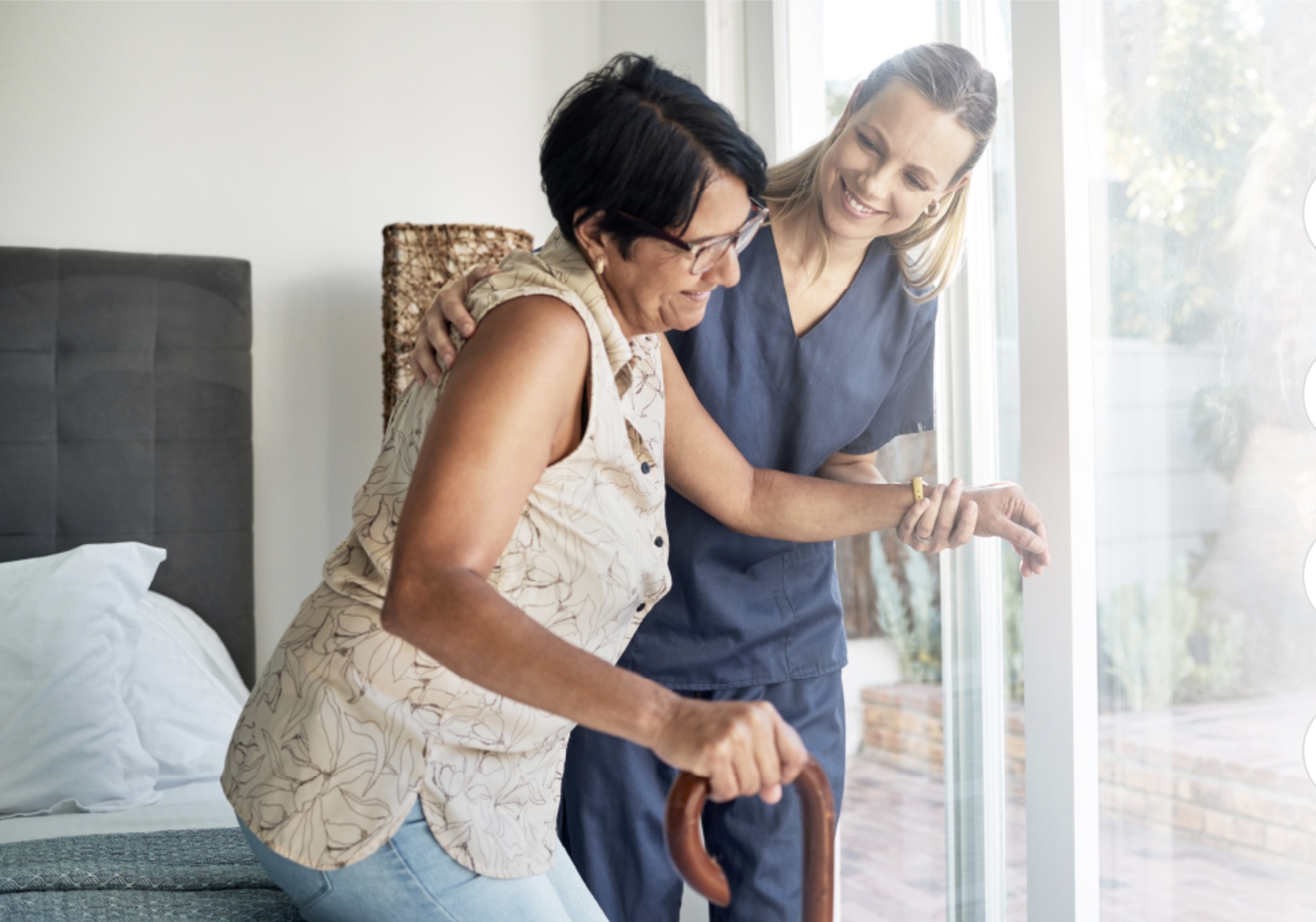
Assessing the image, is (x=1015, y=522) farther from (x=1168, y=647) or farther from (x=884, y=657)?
(x=884, y=657)

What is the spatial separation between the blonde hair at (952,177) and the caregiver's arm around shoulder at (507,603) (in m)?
0.72

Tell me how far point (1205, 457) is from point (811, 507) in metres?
0.50

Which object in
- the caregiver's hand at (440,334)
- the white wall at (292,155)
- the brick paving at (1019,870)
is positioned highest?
the white wall at (292,155)

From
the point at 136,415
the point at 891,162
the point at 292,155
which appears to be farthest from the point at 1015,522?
the point at 292,155

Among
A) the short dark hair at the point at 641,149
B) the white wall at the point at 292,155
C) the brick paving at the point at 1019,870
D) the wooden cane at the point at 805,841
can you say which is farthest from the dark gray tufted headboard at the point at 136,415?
the wooden cane at the point at 805,841

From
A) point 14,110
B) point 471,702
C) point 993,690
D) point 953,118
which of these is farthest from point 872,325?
point 14,110

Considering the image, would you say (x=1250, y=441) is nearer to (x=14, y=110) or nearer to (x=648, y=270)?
(x=648, y=270)

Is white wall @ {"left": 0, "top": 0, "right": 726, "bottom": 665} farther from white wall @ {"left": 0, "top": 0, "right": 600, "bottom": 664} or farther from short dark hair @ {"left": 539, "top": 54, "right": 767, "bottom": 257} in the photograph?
short dark hair @ {"left": 539, "top": 54, "right": 767, "bottom": 257}

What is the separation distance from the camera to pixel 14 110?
2578mm

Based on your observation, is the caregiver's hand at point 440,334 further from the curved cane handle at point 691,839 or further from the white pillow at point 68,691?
the white pillow at point 68,691

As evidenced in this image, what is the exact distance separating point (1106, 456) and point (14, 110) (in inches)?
99.2

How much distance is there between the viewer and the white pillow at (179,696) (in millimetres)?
2158

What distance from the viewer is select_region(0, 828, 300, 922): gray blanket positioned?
4.30ft

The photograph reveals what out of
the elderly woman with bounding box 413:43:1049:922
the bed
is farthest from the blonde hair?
the bed
